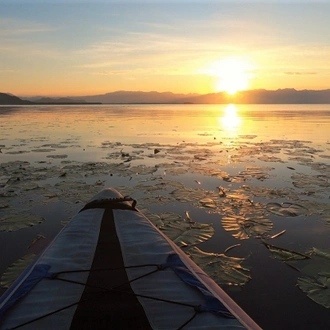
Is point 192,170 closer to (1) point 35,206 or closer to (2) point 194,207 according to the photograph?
(2) point 194,207

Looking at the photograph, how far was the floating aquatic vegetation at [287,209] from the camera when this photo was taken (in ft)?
21.9

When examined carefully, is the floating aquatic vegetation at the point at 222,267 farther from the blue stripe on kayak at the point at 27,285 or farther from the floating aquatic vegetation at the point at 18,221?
the floating aquatic vegetation at the point at 18,221

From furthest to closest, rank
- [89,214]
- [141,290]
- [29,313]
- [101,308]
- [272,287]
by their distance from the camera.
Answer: [89,214] < [272,287] < [141,290] < [101,308] < [29,313]

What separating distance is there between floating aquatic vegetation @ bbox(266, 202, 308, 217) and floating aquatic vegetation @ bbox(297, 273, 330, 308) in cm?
235

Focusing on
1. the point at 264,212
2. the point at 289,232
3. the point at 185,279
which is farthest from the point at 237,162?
the point at 185,279

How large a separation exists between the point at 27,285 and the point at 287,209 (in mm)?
5503

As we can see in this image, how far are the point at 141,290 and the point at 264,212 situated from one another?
4.32m

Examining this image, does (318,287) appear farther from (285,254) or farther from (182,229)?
(182,229)

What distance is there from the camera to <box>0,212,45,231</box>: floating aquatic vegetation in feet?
19.6

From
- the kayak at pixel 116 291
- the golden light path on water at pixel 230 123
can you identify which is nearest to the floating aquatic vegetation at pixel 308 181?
the kayak at pixel 116 291

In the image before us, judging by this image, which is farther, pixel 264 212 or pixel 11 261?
pixel 264 212

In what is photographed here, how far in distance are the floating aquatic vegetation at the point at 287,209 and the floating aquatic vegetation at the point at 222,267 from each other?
7.62 feet

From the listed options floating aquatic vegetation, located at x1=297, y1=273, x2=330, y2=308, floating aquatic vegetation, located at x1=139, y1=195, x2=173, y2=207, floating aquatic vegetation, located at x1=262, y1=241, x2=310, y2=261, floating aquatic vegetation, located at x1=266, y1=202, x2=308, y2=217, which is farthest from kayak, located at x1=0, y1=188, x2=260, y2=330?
floating aquatic vegetation, located at x1=266, y1=202, x2=308, y2=217

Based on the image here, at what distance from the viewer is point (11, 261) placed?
187 inches
